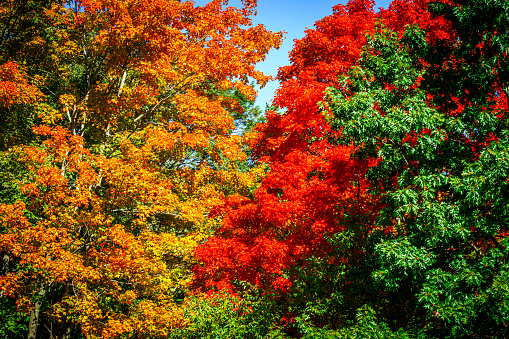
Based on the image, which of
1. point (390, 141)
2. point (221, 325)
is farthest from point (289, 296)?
point (390, 141)

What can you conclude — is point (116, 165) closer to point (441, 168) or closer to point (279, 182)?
point (279, 182)

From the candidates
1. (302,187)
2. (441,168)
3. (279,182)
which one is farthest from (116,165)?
(441,168)

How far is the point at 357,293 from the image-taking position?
837 cm

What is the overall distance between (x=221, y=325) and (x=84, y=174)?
21.1ft

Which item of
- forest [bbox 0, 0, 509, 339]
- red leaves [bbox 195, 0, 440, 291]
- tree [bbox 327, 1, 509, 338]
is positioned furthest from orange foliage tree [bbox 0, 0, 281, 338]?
tree [bbox 327, 1, 509, 338]

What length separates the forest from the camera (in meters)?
6.84

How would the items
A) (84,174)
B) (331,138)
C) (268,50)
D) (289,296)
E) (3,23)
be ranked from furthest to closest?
(268,50) < (3,23) < (84,174) < (289,296) < (331,138)

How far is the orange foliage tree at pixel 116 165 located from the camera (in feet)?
34.4

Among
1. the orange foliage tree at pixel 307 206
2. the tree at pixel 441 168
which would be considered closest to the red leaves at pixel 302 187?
the orange foliage tree at pixel 307 206

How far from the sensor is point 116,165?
449 inches

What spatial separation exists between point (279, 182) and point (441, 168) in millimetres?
6008

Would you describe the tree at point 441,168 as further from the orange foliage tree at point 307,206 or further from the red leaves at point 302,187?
the red leaves at point 302,187

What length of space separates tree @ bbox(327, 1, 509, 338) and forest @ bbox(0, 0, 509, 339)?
0.15 feet

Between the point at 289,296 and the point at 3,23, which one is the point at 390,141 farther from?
the point at 3,23
